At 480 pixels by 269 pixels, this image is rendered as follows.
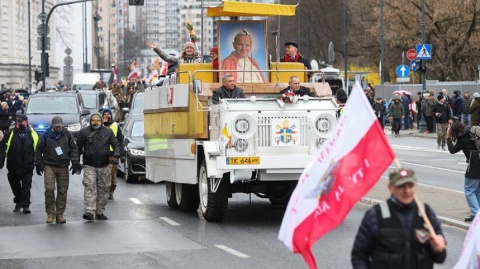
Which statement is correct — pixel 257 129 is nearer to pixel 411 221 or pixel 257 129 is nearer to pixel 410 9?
pixel 411 221

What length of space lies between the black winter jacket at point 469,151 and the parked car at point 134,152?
9.91m

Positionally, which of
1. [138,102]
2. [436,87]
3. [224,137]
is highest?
[436,87]

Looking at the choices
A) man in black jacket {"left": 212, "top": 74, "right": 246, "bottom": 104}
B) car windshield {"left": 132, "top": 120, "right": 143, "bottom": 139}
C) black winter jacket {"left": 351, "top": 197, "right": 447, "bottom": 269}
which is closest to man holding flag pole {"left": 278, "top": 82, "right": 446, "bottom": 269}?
black winter jacket {"left": 351, "top": 197, "right": 447, "bottom": 269}

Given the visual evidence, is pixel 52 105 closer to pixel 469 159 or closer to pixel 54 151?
pixel 54 151

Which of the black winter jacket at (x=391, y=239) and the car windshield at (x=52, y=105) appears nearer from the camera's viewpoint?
the black winter jacket at (x=391, y=239)

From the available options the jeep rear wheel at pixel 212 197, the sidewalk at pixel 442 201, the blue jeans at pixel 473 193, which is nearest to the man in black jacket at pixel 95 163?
the jeep rear wheel at pixel 212 197

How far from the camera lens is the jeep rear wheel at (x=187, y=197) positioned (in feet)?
65.3

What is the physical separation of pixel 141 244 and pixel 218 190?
222cm

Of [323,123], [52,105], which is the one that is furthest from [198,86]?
[52,105]

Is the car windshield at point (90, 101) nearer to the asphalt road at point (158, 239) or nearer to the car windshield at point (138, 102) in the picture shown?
the car windshield at point (138, 102)

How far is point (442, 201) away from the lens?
20.8m

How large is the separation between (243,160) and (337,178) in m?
9.13

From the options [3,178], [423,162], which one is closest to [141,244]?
[3,178]

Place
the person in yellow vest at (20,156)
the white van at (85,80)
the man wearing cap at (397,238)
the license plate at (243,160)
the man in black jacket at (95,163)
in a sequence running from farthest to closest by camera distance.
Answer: the white van at (85,80), the person in yellow vest at (20,156), the man in black jacket at (95,163), the license plate at (243,160), the man wearing cap at (397,238)
